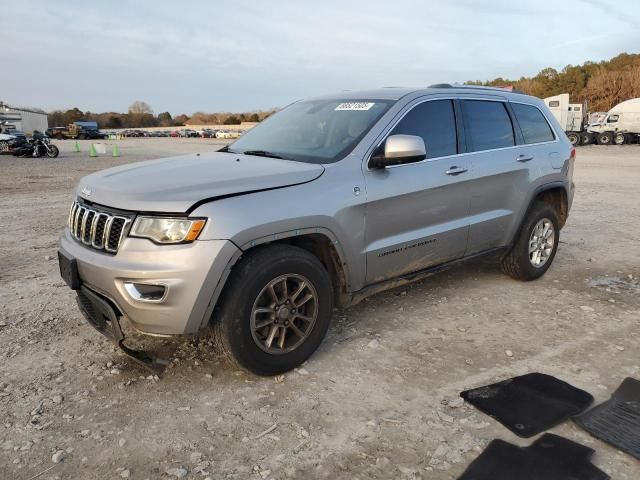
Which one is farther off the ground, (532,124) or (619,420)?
(532,124)

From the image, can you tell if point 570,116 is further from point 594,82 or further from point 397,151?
point 397,151

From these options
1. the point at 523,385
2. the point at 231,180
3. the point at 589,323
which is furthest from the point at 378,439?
the point at 589,323

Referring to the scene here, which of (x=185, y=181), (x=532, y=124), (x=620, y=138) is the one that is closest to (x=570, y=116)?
(x=620, y=138)

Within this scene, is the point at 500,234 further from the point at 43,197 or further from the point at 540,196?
the point at 43,197

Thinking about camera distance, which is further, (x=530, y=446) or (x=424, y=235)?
(x=424, y=235)

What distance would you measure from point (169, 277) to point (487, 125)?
3.17 m

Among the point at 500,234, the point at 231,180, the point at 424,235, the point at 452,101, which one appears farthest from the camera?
the point at 500,234

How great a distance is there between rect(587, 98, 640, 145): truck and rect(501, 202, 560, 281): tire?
1366 inches

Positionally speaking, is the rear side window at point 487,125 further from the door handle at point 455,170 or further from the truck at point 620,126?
the truck at point 620,126

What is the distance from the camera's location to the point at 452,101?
14.1 feet

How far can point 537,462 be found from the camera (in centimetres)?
247

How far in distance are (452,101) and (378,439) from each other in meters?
2.86

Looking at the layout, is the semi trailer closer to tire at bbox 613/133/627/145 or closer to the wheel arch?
tire at bbox 613/133/627/145

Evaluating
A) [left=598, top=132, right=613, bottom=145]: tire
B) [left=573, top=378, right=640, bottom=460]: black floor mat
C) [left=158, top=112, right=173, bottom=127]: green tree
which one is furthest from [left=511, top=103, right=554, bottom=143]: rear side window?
[left=158, top=112, right=173, bottom=127]: green tree
